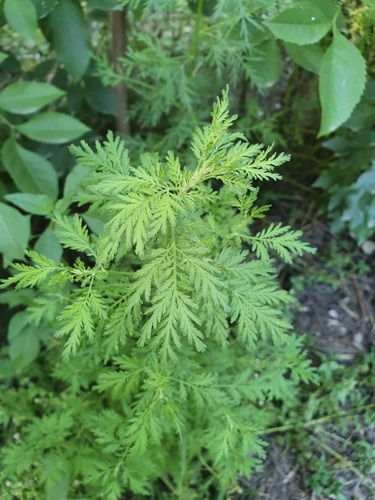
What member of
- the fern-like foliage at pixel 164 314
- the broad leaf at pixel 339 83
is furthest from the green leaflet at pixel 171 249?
the broad leaf at pixel 339 83

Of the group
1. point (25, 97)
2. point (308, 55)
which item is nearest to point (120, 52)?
point (25, 97)

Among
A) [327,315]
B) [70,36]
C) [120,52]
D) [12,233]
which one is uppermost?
[70,36]

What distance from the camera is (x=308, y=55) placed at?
1.02 metres

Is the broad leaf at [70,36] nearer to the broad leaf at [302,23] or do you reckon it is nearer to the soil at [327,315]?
the broad leaf at [302,23]

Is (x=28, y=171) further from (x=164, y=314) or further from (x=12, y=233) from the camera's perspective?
(x=164, y=314)

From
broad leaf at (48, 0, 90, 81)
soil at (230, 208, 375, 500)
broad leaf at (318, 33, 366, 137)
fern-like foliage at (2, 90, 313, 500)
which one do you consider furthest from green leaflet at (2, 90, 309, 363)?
soil at (230, 208, 375, 500)

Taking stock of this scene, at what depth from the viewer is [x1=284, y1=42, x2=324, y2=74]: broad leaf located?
3.31ft

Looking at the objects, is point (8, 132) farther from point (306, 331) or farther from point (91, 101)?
point (306, 331)

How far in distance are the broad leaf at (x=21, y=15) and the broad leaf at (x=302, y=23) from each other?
42cm

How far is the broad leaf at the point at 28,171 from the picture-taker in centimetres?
105

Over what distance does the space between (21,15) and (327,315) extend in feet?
3.38

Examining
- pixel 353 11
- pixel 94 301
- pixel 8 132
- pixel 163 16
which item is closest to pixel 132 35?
pixel 163 16

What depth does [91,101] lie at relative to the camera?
1.24 metres

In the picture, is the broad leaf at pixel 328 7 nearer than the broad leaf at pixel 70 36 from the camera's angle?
Yes
